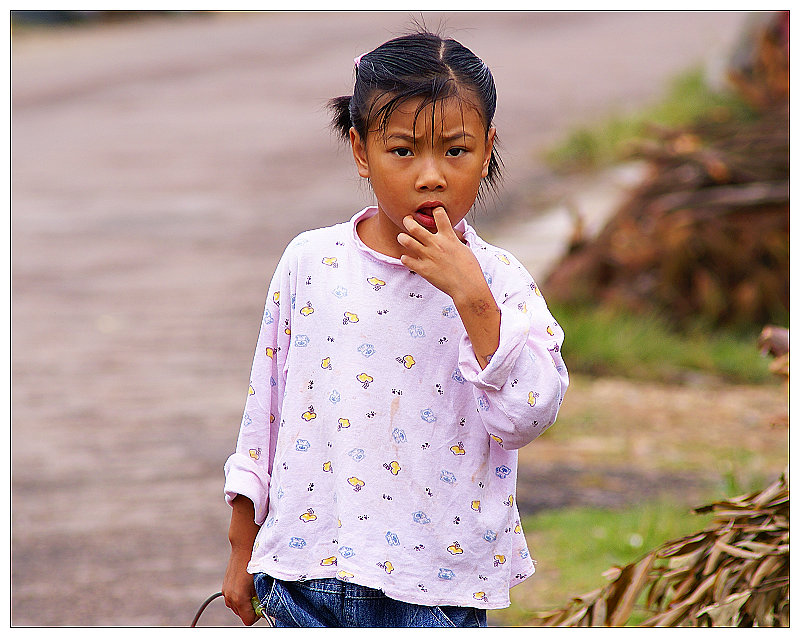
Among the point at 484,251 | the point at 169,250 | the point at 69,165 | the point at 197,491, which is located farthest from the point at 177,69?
the point at 484,251

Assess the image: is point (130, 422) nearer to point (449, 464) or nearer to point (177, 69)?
point (449, 464)

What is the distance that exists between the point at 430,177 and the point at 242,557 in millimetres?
758

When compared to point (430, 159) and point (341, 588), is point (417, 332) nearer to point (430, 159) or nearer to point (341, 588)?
point (430, 159)

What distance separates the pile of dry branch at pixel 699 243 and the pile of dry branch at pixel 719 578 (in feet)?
13.2

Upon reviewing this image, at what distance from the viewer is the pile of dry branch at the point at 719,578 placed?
2607 millimetres

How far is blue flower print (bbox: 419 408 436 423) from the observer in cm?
195

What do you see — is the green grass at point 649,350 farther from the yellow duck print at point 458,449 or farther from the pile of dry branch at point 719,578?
the yellow duck print at point 458,449

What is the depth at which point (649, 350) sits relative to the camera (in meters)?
6.38

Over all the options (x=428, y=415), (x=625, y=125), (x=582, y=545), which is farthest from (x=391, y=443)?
(x=625, y=125)

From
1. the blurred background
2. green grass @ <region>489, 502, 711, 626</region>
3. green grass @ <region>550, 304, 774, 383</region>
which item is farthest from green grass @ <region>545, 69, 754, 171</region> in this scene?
green grass @ <region>489, 502, 711, 626</region>

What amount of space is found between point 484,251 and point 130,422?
390 centimetres

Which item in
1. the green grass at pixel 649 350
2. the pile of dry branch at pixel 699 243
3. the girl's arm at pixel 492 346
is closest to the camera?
the girl's arm at pixel 492 346

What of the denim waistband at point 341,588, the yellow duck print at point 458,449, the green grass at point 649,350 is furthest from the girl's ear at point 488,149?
the green grass at point 649,350

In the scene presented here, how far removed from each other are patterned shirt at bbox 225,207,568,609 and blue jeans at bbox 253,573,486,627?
0.09ft
